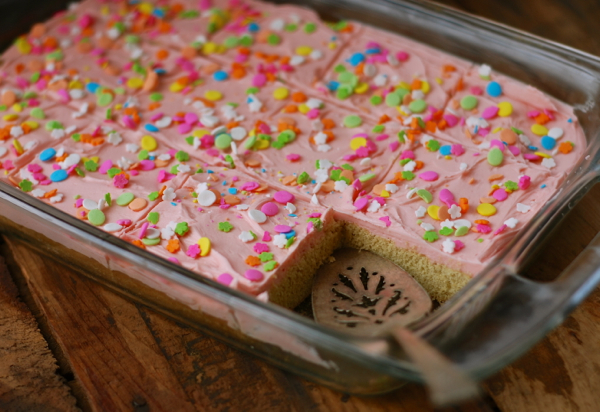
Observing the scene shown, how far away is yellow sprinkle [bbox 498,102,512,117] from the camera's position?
1955 millimetres

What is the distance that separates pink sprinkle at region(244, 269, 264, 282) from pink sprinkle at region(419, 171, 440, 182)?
1.88 ft

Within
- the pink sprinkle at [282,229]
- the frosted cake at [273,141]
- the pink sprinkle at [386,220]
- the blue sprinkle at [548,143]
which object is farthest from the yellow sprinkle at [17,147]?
the blue sprinkle at [548,143]

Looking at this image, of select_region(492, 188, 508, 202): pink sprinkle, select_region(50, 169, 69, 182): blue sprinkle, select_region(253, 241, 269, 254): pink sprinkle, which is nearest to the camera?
select_region(253, 241, 269, 254): pink sprinkle

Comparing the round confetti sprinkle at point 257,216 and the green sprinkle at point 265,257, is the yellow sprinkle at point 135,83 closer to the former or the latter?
the round confetti sprinkle at point 257,216

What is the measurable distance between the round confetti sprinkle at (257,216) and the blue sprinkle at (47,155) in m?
0.68

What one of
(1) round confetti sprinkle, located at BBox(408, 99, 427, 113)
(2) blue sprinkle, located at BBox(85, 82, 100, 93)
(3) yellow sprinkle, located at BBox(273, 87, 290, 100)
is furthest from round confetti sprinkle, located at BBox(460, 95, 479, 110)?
(2) blue sprinkle, located at BBox(85, 82, 100, 93)

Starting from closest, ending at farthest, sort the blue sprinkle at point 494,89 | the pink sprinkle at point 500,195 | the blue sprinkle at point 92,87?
the pink sprinkle at point 500,195, the blue sprinkle at point 494,89, the blue sprinkle at point 92,87

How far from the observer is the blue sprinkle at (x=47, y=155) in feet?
6.15

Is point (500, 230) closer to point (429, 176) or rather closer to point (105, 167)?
point (429, 176)

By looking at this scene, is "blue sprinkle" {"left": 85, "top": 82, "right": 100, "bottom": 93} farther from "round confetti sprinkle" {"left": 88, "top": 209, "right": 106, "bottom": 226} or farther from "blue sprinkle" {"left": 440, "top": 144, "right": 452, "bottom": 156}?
"blue sprinkle" {"left": 440, "top": 144, "right": 452, "bottom": 156}

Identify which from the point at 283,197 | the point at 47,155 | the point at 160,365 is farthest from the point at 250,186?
the point at 47,155

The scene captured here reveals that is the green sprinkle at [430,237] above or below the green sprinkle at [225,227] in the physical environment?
above

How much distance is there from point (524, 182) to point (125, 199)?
3.68ft

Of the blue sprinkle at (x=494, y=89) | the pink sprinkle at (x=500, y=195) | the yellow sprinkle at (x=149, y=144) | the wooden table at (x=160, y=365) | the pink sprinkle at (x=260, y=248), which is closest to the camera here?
the wooden table at (x=160, y=365)
